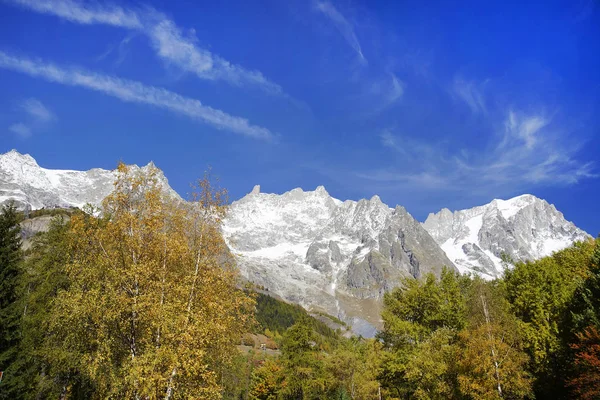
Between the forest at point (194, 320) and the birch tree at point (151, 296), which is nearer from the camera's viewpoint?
the birch tree at point (151, 296)

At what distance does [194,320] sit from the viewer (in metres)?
18.2

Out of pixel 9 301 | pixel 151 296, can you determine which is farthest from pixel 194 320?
pixel 9 301

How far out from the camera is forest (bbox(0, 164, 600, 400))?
17469 mm

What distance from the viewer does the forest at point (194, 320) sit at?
1747cm

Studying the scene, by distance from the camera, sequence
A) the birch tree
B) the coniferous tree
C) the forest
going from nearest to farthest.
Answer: the birch tree
the forest
the coniferous tree

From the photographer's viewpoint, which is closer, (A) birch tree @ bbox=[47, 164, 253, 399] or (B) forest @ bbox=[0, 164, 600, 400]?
(A) birch tree @ bbox=[47, 164, 253, 399]

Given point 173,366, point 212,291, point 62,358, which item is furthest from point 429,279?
point 62,358

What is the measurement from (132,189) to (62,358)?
52.9 ft

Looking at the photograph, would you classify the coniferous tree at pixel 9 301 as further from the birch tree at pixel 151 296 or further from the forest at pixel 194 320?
the birch tree at pixel 151 296

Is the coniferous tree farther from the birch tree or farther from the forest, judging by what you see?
the birch tree

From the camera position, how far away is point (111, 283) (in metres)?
18.2

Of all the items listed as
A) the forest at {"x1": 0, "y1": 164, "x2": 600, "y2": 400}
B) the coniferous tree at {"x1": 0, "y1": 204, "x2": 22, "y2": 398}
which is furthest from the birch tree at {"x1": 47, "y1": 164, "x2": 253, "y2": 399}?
the coniferous tree at {"x1": 0, "y1": 204, "x2": 22, "y2": 398}

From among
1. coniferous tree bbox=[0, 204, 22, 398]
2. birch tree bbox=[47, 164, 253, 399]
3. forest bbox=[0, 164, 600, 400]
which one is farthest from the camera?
coniferous tree bbox=[0, 204, 22, 398]

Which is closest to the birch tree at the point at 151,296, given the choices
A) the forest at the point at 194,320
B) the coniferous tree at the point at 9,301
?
the forest at the point at 194,320
